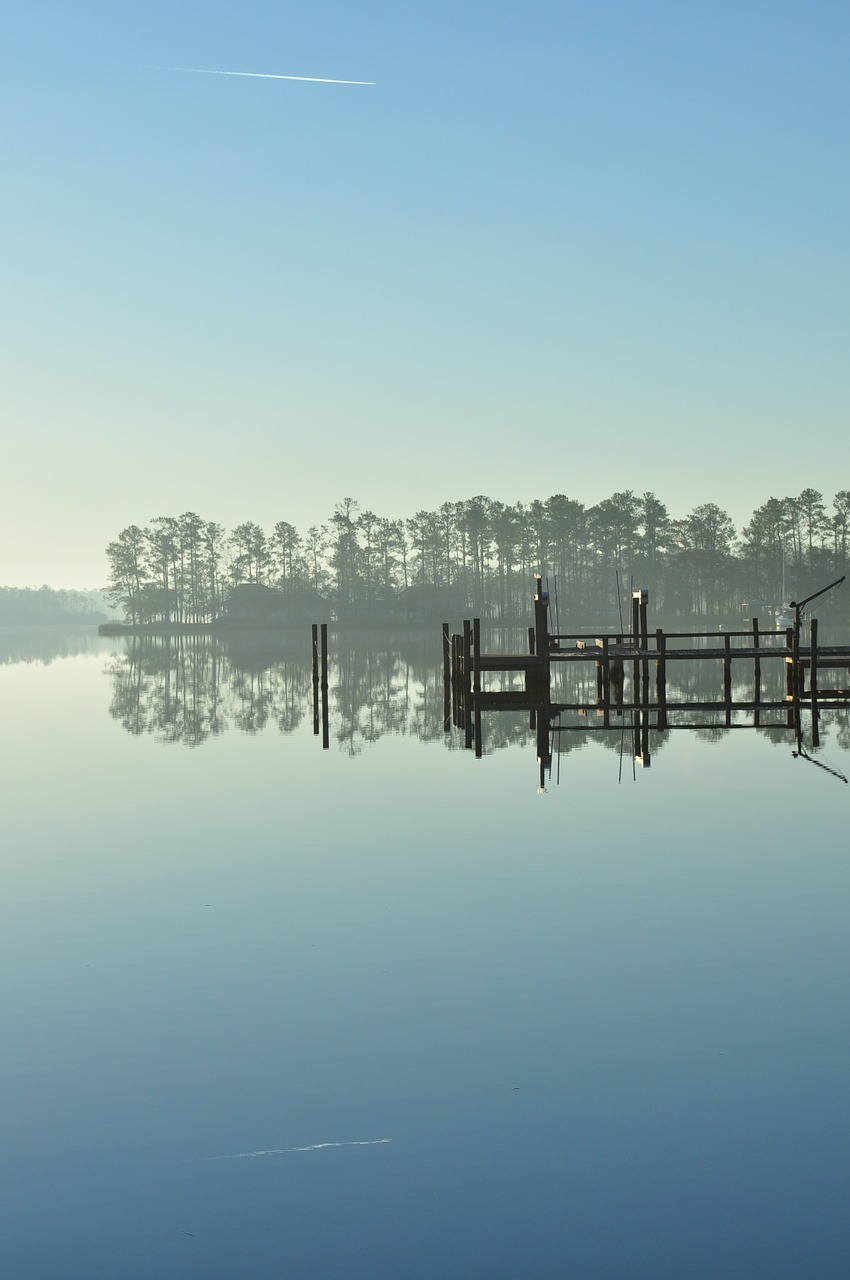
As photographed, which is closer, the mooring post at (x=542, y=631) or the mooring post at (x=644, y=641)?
the mooring post at (x=542, y=631)

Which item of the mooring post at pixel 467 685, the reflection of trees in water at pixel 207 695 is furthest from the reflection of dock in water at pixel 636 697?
the reflection of trees in water at pixel 207 695

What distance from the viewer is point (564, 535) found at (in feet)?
504

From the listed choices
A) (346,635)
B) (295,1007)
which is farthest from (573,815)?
(346,635)

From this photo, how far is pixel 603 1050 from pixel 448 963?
2.58 meters

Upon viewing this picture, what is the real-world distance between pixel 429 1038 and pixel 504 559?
6004 inches

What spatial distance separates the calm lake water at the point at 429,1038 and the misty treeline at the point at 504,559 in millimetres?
122265

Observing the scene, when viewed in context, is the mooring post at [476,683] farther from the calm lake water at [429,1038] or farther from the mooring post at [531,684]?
the calm lake water at [429,1038]

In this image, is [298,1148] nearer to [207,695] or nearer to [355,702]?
[355,702]

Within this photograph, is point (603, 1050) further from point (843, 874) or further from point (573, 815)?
point (573, 815)

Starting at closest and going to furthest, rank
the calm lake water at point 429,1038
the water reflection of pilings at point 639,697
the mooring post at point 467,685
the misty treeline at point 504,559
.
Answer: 1. the calm lake water at point 429,1038
2. the water reflection of pilings at point 639,697
3. the mooring post at point 467,685
4. the misty treeline at point 504,559

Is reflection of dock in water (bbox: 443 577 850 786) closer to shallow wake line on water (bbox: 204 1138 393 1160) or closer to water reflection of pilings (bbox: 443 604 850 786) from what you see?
water reflection of pilings (bbox: 443 604 850 786)

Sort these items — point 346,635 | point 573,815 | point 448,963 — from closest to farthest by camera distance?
1. point 448,963
2. point 573,815
3. point 346,635

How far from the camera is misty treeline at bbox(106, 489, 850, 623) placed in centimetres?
14525

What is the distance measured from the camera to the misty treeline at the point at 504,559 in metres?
145
